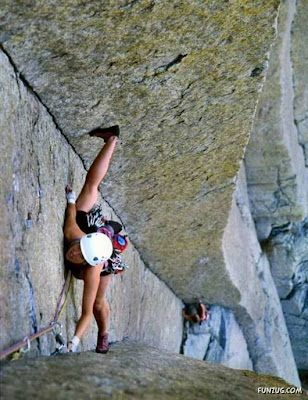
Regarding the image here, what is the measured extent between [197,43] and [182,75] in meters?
0.24

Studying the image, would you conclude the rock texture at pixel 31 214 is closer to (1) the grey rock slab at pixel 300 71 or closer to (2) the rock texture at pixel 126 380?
(2) the rock texture at pixel 126 380

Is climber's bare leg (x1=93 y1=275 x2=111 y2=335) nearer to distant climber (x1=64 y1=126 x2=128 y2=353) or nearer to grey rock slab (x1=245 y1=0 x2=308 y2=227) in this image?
distant climber (x1=64 y1=126 x2=128 y2=353)

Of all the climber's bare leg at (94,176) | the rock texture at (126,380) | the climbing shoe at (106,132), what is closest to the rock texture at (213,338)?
the rock texture at (126,380)

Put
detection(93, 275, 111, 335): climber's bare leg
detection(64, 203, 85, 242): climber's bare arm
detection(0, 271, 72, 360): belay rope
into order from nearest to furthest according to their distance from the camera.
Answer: detection(0, 271, 72, 360): belay rope < detection(64, 203, 85, 242): climber's bare arm < detection(93, 275, 111, 335): climber's bare leg

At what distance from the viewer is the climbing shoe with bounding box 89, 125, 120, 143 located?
9.20 ft

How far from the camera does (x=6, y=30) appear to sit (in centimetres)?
187

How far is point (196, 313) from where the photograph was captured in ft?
21.2

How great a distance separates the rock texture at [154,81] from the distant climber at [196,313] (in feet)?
8.48

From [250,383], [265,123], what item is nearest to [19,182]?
[250,383]

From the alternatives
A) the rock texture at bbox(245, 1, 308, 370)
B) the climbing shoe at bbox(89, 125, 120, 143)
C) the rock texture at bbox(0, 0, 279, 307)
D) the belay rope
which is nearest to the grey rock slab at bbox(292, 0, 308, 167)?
the rock texture at bbox(245, 1, 308, 370)

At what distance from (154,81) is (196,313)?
4.44m

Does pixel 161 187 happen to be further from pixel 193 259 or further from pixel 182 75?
pixel 193 259

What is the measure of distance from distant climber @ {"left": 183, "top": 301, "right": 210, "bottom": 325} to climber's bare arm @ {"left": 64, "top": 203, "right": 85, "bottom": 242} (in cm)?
398

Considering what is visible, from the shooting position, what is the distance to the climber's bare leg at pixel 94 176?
2.76 metres
